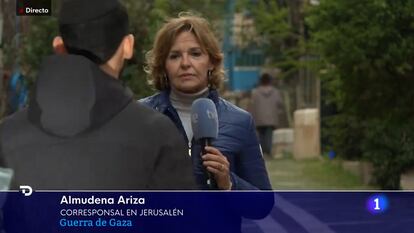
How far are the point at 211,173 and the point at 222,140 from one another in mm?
86

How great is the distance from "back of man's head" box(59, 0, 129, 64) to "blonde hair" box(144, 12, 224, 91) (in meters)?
0.09

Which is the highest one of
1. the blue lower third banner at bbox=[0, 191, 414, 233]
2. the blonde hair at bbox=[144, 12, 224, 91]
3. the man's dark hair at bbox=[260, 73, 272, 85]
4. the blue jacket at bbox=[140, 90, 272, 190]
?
the blonde hair at bbox=[144, 12, 224, 91]

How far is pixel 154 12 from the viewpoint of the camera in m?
2.44

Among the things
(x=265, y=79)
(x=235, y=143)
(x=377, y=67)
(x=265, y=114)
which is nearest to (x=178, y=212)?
(x=235, y=143)

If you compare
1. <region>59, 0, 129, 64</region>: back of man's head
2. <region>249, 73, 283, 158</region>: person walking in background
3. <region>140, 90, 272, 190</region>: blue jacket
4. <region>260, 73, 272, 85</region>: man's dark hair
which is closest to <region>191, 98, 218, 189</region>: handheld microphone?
<region>140, 90, 272, 190</region>: blue jacket

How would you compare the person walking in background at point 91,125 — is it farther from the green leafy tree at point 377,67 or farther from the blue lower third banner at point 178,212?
the green leafy tree at point 377,67

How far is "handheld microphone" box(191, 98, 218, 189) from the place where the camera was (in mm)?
2166

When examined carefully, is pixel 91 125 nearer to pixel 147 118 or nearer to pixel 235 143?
pixel 147 118

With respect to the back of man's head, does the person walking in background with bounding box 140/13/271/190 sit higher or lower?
lower

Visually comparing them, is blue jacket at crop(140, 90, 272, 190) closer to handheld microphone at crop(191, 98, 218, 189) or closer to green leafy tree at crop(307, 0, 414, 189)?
handheld microphone at crop(191, 98, 218, 189)

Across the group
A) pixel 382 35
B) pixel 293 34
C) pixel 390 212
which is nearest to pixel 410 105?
pixel 382 35

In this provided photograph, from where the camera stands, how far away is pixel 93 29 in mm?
2137

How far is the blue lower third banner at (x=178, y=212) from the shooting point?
2.21 metres

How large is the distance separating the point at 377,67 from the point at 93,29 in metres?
1.28
